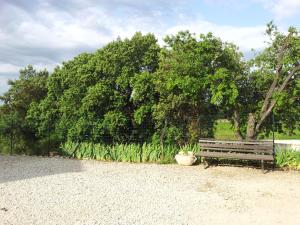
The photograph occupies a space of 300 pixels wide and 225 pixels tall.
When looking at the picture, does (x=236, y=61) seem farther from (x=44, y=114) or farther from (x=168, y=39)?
(x=44, y=114)

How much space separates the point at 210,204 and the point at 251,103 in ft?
21.9

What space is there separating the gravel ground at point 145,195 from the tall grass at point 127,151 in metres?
0.87

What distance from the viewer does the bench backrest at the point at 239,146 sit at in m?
12.5

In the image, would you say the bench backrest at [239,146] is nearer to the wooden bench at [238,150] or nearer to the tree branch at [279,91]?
the wooden bench at [238,150]

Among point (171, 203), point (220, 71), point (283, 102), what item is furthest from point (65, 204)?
point (283, 102)

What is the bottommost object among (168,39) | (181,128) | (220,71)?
(181,128)

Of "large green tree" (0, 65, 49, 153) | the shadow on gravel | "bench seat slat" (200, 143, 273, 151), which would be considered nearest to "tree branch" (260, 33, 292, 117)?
"bench seat slat" (200, 143, 273, 151)

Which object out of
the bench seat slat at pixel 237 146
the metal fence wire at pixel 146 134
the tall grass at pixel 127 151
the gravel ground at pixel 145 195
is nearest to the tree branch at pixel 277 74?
the metal fence wire at pixel 146 134

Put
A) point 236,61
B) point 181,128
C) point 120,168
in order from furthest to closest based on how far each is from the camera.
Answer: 1. point 181,128
2. point 236,61
3. point 120,168

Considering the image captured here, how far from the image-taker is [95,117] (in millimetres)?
16266

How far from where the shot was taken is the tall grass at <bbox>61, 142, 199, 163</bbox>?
14531mm

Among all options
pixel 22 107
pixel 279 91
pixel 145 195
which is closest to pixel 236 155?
pixel 279 91

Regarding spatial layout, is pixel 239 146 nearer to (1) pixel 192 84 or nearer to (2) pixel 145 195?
(1) pixel 192 84

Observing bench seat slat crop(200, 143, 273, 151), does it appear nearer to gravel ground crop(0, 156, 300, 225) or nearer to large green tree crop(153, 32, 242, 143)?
gravel ground crop(0, 156, 300, 225)
